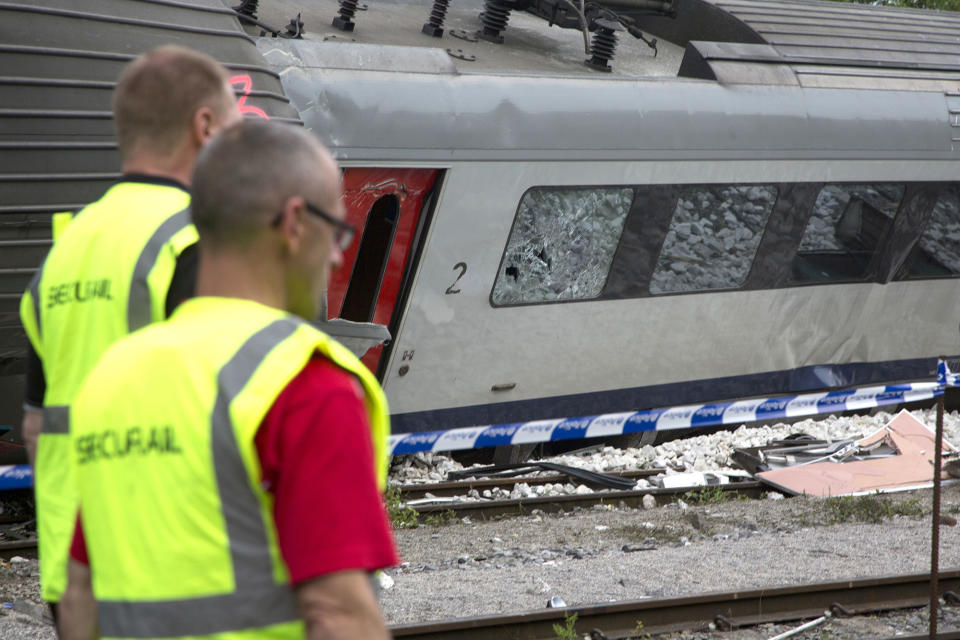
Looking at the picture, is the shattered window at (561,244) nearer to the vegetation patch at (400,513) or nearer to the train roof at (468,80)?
the train roof at (468,80)

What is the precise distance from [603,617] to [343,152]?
3.24 metres

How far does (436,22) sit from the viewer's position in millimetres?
8305

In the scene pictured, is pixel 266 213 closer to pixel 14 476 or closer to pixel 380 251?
pixel 14 476

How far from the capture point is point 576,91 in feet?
25.5

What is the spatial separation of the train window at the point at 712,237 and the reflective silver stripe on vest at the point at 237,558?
278 inches

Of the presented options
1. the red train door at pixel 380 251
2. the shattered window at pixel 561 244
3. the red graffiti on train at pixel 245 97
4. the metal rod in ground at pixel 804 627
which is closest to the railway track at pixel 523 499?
the red train door at pixel 380 251

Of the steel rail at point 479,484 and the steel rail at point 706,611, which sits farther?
the steel rail at point 479,484

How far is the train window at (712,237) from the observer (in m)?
8.45

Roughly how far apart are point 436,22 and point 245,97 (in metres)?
2.91

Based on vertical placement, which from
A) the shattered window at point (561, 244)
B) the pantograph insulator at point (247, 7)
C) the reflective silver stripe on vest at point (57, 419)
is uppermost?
the reflective silver stripe on vest at point (57, 419)

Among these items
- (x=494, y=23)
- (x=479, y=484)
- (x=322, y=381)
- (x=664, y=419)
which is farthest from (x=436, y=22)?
(x=322, y=381)

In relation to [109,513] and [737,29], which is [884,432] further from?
[109,513]

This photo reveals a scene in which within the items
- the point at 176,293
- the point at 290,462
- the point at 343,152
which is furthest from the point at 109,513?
the point at 343,152

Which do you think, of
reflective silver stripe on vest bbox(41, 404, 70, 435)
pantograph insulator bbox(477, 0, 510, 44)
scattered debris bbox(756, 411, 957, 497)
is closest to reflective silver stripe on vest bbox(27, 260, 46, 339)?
reflective silver stripe on vest bbox(41, 404, 70, 435)
